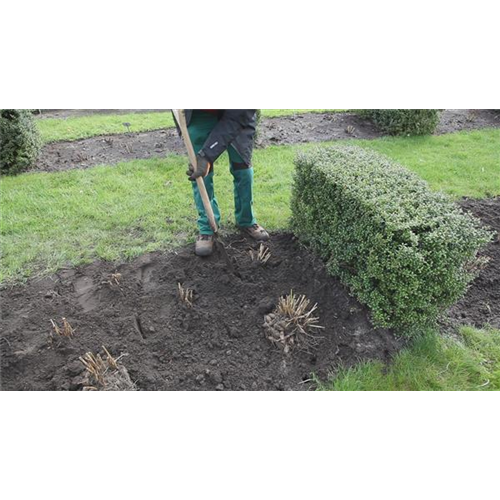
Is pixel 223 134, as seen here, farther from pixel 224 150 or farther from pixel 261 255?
pixel 261 255

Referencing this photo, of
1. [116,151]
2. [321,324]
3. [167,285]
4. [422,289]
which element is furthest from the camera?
[116,151]

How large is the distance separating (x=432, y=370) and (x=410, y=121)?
6014 millimetres

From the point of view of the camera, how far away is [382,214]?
11.4 feet

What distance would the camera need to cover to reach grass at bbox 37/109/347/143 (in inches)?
344

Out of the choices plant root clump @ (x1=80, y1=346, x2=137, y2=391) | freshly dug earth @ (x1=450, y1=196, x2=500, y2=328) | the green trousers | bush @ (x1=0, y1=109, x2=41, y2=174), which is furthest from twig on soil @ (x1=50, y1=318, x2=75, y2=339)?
bush @ (x1=0, y1=109, x2=41, y2=174)

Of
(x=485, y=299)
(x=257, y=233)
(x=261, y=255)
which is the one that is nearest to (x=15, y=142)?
(x=257, y=233)

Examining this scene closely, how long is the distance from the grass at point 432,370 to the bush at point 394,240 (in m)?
0.25

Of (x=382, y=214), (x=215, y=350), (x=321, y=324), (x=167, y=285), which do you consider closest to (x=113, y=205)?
(x=167, y=285)

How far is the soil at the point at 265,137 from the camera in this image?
25.5 ft

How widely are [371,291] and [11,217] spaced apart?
16.7 ft

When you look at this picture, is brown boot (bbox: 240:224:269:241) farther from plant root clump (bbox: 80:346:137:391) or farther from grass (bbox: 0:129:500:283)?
plant root clump (bbox: 80:346:137:391)

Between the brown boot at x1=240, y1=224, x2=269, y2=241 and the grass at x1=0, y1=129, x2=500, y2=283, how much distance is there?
0.86 feet

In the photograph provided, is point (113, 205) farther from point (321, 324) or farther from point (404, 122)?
point (404, 122)

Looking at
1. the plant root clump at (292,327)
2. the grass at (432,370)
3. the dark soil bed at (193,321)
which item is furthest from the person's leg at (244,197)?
the grass at (432,370)
